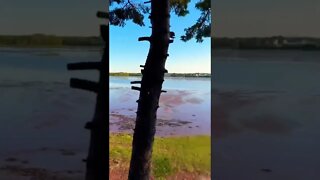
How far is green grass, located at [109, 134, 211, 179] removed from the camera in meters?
3.22

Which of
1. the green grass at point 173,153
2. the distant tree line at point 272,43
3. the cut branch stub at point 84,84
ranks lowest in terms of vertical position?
the green grass at point 173,153

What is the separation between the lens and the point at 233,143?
316 cm

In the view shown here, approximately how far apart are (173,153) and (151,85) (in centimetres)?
52

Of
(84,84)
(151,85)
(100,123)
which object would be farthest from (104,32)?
(100,123)

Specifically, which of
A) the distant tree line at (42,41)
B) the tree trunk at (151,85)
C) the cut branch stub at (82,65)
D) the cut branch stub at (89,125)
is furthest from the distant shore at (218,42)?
the cut branch stub at (89,125)

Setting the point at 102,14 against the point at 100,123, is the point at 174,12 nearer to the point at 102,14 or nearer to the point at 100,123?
the point at 102,14

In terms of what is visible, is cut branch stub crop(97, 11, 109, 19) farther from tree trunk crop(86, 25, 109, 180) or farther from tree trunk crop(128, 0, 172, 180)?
tree trunk crop(128, 0, 172, 180)

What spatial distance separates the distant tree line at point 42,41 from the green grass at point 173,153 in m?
0.72

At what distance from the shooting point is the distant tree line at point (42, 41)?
3180 millimetres

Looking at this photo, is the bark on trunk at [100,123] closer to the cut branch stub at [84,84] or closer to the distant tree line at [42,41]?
the cut branch stub at [84,84]

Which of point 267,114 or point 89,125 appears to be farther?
point 89,125

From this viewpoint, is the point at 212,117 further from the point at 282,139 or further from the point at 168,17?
the point at 168,17

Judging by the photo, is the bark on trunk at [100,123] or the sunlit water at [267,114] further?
the bark on trunk at [100,123]

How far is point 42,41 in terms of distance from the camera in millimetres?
3191
